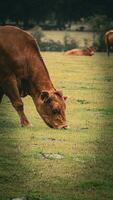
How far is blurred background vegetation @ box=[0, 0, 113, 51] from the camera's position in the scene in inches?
2314

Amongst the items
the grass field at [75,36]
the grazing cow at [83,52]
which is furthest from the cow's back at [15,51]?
the grass field at [75,36]

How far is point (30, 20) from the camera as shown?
66.5 m

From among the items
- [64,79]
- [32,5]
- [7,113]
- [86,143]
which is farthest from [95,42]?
[86,143]

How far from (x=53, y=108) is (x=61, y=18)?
A: 2189 inches

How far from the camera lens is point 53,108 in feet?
41.6

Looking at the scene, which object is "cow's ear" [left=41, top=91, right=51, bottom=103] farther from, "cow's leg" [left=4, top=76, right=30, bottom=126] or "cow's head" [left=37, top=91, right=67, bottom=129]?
"cow's leg" [left=4, top=76, right=30, bottom=126]

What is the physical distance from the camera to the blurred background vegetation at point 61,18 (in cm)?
5879

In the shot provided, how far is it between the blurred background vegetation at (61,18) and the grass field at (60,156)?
1631 inches

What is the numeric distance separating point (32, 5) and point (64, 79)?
37981mm

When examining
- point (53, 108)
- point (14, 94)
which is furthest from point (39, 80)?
point (53, 108)

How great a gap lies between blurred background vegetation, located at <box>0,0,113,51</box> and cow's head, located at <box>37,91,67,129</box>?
141ft

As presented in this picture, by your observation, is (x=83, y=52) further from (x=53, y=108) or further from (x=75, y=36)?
(x=53, y=108)

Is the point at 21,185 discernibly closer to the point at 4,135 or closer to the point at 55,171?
the point at 55,171

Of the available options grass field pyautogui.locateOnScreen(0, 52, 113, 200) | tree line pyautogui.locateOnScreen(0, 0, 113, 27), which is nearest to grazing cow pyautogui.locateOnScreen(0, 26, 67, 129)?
grass field pyautogui.locateOnScreen(0, 52, 113, 200)
